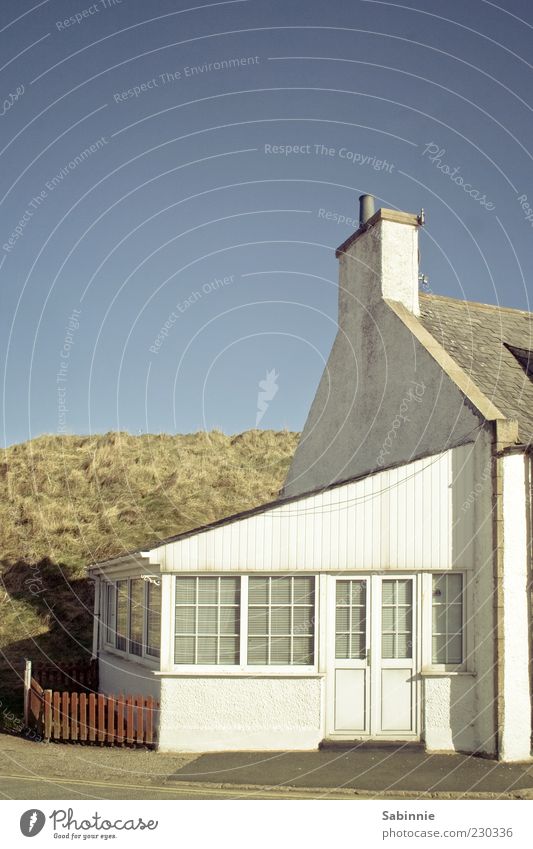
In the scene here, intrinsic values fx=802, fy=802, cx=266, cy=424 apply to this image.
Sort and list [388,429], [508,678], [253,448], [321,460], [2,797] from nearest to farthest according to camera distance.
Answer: [2,797] → [508,678] → [388,429] → [321,460] → [253,448]

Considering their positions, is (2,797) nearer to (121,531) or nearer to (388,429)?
(388,429)

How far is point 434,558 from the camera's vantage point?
13.1 metres

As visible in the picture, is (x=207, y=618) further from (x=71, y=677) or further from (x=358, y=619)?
(x=71, y=677)

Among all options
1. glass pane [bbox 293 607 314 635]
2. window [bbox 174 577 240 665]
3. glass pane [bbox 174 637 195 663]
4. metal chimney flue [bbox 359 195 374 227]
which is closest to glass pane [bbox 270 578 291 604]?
glass pane [bbox 293 607 314 635]

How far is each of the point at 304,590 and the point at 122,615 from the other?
242 inches

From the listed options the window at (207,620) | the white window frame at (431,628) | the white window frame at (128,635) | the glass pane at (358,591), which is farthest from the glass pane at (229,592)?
the white window frame at (431,628)

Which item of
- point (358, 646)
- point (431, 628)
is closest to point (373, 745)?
point (358, 646)

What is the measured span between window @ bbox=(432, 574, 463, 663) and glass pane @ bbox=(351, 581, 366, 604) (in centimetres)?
117

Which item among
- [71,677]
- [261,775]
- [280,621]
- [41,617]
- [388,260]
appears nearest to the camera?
[261,775]

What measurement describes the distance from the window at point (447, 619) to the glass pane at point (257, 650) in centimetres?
273

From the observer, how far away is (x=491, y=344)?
1662 cm

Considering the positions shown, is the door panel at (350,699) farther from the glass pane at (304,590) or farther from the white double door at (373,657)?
the glass pane at (304,590)

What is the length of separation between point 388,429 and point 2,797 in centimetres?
928

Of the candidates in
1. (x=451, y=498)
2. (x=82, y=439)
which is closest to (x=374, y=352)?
(x=451, y=498)
